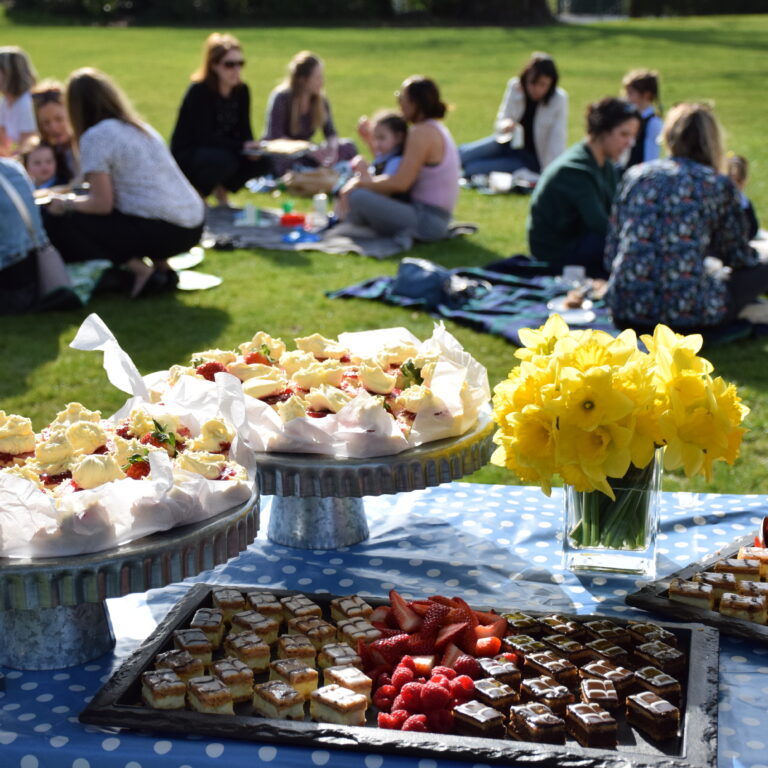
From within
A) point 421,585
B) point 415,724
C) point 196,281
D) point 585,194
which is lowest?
point 196,281

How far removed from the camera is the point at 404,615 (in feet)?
6.95

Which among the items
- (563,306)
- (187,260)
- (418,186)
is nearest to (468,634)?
(563,306)

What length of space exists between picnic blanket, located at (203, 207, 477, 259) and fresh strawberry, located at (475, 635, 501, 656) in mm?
5580

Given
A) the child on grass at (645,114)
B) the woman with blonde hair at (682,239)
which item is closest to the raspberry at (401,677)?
the woman with blonde hair at (682,239)

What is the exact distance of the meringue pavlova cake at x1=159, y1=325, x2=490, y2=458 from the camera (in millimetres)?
2445

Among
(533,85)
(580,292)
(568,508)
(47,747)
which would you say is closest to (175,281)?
(580,292)

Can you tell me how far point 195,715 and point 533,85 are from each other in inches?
321

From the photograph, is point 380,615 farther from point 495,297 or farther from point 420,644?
point 495,297

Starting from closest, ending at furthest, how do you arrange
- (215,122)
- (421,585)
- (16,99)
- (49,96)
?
1. (421,585)
2. (49,96)
3. (16,99)
4. (215,122)

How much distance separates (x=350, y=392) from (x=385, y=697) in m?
0.87

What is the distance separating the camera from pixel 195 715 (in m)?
1.81

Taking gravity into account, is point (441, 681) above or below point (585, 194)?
below

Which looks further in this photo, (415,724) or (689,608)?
(689,608)

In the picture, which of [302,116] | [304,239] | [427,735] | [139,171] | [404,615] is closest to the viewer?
[427,735]
